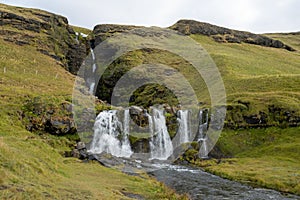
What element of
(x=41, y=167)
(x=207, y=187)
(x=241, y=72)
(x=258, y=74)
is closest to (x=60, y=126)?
(x=207, y=187)

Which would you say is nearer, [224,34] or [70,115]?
[70,115]

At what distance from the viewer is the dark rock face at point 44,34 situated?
10375cm

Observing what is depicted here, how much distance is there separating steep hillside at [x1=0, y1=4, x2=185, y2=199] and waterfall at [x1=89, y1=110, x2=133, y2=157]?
4.51m

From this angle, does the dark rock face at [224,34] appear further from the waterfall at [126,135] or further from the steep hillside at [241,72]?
the waterfall at [126,135]

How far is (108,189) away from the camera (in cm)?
2475

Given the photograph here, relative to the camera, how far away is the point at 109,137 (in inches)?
2141

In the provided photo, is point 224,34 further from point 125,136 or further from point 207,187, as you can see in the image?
point 207,187

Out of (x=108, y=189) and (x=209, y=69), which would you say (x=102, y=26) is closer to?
(x=209, y=69)

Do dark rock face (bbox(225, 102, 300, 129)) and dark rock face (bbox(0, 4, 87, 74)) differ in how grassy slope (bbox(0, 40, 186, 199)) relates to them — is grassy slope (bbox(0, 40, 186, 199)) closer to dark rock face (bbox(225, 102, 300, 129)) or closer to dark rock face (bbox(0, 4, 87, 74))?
dark rock face (bbox(0, 4, 87, 74))

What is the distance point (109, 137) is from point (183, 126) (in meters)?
15.9

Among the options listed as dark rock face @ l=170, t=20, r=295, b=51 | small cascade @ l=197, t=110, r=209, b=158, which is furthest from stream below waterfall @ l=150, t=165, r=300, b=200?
dark rock face @ l=170, t=20, r=295, b=51

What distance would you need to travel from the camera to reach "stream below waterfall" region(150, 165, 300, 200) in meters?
31.2

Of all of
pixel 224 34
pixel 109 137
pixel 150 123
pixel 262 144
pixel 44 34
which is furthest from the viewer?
pixel 224 34

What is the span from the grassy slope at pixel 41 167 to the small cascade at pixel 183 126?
2244cm
